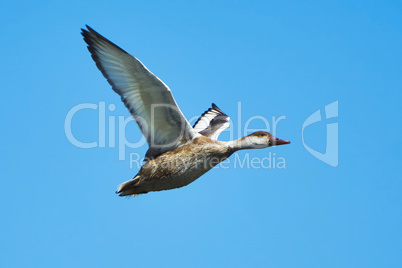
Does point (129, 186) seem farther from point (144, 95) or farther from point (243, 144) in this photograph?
point (243, 144)

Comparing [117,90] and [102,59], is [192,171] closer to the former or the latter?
[117,90]

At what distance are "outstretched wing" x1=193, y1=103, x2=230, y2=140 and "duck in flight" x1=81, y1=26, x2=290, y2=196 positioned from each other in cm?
149

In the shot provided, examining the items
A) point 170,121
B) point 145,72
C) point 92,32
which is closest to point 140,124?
point 170,121

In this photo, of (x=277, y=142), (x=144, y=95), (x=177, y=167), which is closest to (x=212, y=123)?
(x=277, y=142)

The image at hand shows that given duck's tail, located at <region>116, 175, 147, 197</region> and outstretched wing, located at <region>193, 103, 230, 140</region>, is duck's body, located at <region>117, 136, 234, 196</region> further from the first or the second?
outstretched wing, located at <region>193, 103, 230, 140</region>

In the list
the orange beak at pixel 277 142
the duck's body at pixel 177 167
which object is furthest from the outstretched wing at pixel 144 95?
the orange beak at pixel 277 142

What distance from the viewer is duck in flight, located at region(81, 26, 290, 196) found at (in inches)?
336

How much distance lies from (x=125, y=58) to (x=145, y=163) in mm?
1867

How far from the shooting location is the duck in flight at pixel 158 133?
8539 millimetres

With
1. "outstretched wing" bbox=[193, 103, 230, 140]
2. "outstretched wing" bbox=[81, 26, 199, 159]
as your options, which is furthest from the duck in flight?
"outstretched wing" bbox=[193, 103, 230, 140]

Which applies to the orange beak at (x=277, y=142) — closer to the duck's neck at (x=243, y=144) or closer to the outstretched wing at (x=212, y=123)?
the duck's neck at (x=243, y=144)

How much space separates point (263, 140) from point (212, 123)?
7.62ft

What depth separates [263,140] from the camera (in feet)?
31.1

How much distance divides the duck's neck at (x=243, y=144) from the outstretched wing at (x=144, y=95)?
0.71 m
